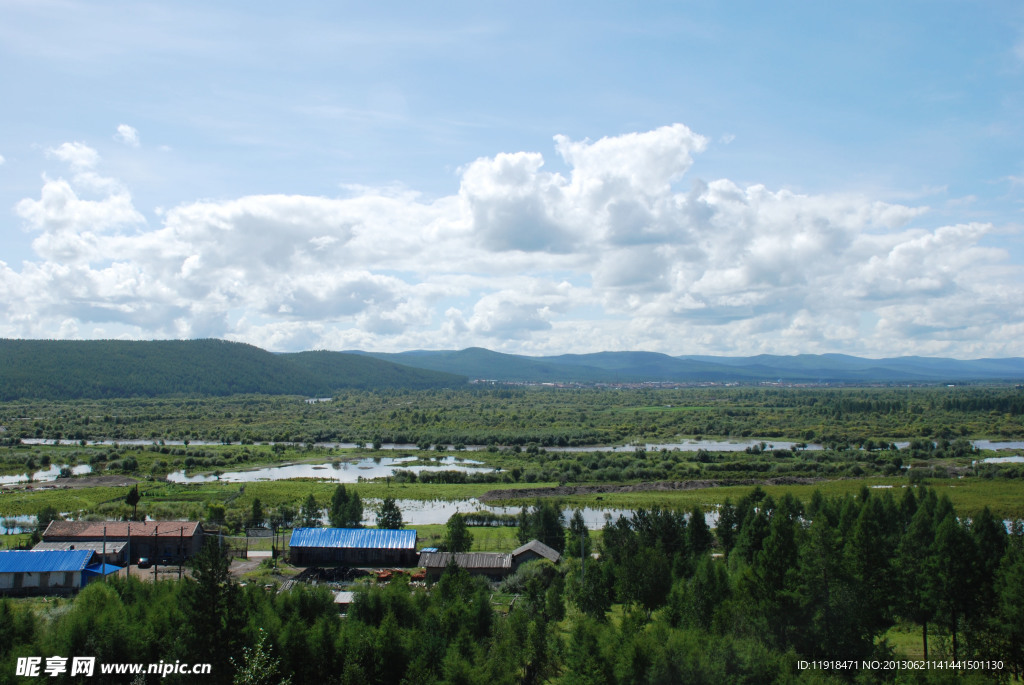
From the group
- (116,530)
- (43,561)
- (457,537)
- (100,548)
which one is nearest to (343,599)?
(457,537)

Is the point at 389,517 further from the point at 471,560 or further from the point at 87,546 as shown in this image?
the point at 87,546

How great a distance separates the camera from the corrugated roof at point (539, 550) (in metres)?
36.9

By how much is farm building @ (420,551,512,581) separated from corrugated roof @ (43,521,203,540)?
48.4 feet

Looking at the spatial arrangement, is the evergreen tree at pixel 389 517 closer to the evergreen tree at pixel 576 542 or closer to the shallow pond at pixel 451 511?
the shallow pond at pixel 451 511

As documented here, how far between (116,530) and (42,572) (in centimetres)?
737

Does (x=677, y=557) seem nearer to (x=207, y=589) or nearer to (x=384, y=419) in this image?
(x=207, y=589)

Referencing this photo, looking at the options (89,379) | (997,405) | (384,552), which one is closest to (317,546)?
(384,552)

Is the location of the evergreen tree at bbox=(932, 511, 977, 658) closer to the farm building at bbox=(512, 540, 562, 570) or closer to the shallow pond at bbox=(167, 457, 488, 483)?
the farm building at bbox=(512, 540, 562, 570)

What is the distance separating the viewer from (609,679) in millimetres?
19844

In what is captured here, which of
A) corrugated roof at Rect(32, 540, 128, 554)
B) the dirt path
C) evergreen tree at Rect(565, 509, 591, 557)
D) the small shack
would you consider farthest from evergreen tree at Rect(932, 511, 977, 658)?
the dirt path

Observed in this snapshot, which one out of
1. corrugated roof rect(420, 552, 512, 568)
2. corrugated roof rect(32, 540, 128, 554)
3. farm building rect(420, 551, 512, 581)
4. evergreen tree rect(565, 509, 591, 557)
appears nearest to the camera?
farm building rect(420, 551, 512, 581)

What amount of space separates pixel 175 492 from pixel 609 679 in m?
53.4

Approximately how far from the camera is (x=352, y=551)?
127ft

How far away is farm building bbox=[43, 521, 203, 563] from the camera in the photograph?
3966cm
